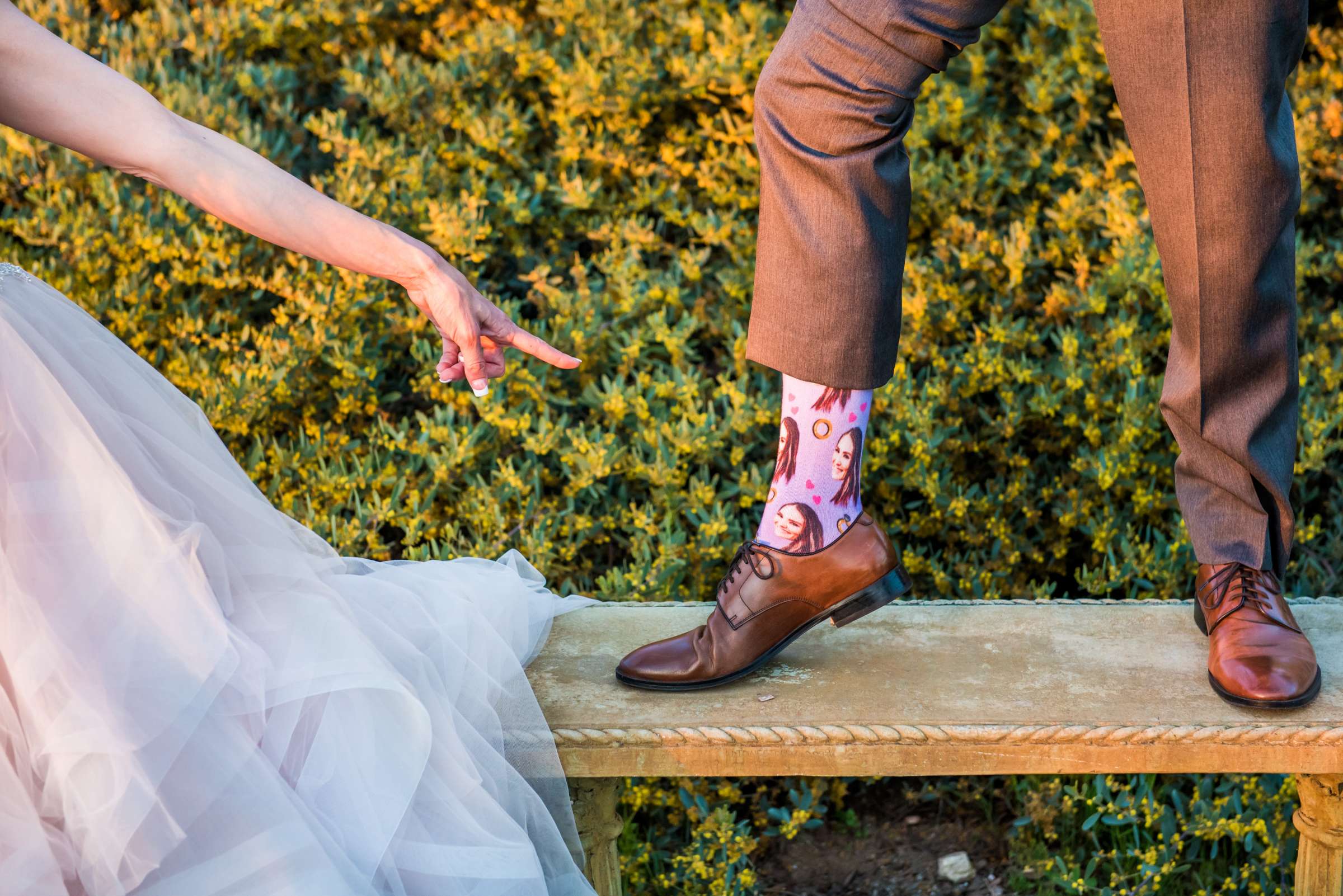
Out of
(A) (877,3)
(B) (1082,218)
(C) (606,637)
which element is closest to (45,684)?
(C) (606,637)

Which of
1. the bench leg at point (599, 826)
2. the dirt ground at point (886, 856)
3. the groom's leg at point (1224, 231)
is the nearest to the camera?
the groom's leg at point (1224, 231)

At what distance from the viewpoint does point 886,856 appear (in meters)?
2.15

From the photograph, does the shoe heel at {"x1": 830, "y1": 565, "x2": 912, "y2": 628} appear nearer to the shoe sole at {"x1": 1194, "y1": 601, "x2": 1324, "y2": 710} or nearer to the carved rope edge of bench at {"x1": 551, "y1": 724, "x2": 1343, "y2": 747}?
the carved rope edge of bench at {"x1": 551, "y1": 724, "x2": 1343, "y2": 747}

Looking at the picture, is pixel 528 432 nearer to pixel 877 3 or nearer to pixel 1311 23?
pixel 877 3

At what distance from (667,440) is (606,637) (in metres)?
0.65

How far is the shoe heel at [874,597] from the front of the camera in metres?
1.60

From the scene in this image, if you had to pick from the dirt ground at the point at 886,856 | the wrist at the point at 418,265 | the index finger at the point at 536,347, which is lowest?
the dirt ground at the point at 886,856

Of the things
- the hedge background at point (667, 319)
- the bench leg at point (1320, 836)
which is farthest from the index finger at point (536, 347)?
the bench leg at point (1320, 836)

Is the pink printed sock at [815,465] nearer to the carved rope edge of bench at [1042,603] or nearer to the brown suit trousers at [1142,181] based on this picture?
the brown suit trousers at [1142,181]

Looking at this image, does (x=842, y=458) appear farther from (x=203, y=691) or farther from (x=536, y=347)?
(x=203, y=691)

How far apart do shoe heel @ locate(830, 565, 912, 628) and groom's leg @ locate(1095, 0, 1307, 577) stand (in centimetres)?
46

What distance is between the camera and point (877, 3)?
58.2 inches

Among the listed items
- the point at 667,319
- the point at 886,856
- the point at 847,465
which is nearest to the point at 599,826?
the point at 847,465

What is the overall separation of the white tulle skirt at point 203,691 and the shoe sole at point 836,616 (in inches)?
8.0
